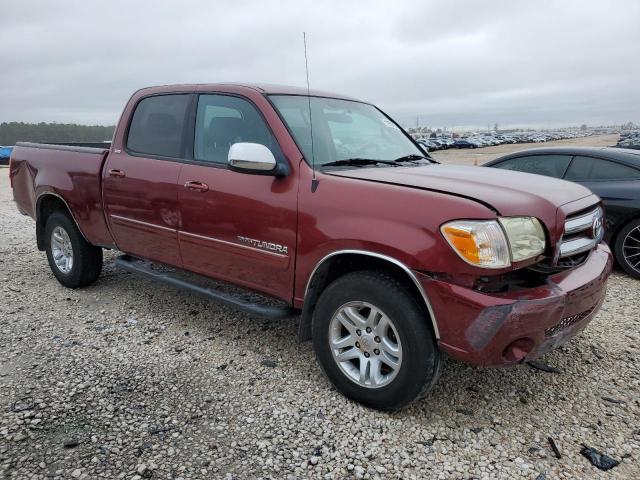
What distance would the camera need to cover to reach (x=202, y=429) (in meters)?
2.82

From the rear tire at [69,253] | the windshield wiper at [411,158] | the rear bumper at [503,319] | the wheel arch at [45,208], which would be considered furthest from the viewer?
the wheel arch at [45,208]

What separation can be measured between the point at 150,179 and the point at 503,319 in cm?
287

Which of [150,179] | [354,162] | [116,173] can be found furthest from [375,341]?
[116,173]

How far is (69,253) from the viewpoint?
16.9ft

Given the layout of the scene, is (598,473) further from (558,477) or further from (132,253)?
(132,253)

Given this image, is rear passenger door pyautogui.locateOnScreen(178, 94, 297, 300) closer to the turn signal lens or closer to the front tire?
the front tire

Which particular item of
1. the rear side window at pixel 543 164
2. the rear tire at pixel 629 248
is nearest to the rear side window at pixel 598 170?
the rear side window at pixel 543 164

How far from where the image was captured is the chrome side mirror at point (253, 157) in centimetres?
310

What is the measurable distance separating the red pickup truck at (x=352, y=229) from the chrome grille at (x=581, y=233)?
0.02m

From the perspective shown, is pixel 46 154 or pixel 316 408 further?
pixel 46 154

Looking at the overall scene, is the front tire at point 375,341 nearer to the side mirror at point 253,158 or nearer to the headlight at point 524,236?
the headlight at point 524,236

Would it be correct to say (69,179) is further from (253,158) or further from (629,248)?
(629,248)

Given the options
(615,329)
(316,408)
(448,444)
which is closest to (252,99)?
(316,408)

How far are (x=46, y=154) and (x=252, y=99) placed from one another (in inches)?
108
